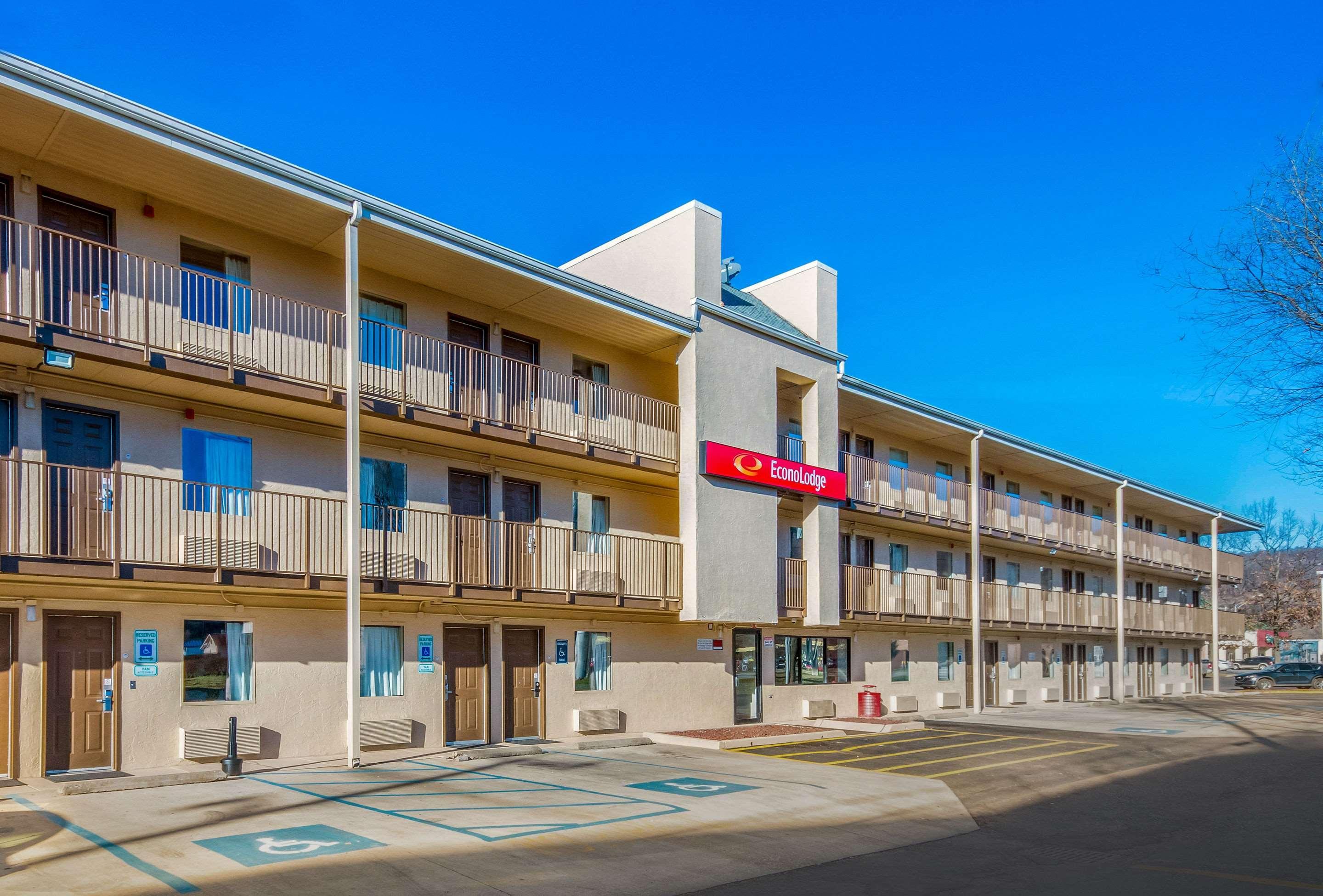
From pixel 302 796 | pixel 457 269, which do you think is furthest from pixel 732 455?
pixel 302 796

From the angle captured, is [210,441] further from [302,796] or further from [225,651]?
[302,796]

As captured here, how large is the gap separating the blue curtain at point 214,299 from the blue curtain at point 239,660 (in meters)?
4.51

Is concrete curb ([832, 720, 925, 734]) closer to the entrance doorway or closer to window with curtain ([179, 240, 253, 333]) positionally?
the entrance doorway

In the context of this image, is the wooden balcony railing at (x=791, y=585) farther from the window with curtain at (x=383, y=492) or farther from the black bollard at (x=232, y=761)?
the black bollard at (x=232, y=761)

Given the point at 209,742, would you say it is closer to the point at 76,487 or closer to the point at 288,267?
the point at 76,487

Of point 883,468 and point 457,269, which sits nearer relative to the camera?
→ point 457,269

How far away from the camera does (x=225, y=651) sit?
1588 cm

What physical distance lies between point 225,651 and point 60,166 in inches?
287

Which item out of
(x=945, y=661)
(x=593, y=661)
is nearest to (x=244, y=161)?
(x=593, y=661)

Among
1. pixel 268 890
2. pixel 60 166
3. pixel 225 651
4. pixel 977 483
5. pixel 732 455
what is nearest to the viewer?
pixel 268 890

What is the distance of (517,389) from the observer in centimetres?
1989

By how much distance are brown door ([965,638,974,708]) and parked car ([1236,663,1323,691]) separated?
27.8 m

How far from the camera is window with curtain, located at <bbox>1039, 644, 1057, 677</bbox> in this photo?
37.9 metres

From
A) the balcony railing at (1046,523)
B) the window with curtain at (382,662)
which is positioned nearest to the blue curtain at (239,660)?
the window with curtain at (382,662)
